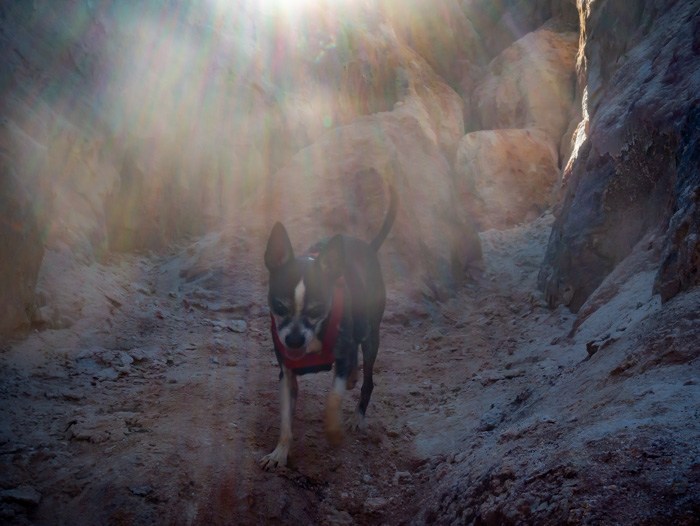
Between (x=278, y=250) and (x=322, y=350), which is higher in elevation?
(x=278, y=250)

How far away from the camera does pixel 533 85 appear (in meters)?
16.5

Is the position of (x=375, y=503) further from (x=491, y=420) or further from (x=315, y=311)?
(x=315, y=311)

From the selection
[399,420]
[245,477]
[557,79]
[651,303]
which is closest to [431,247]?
[399,420]

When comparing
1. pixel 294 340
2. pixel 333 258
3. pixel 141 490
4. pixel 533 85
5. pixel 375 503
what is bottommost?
pixel 375 503

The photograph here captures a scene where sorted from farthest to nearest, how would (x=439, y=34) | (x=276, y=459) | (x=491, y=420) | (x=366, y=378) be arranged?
(x=439, y=34) → (x=366, y=378) → (x=491, y=420) → (x=276, y=459)

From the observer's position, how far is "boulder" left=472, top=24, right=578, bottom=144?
53.2 feet

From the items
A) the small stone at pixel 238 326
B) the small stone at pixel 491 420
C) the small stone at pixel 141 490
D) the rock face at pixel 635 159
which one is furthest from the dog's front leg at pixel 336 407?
the small stone at pixel 238 326

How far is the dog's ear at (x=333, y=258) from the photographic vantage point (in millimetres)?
4488

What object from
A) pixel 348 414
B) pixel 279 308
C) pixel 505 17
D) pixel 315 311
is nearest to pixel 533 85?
pixel 505 17

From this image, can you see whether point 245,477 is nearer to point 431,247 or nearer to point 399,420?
point 399,420

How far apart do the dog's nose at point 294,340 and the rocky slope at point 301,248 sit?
2.47ft

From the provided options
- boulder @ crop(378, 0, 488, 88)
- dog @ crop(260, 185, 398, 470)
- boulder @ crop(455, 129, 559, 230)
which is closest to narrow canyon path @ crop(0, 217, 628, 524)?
dog @ crop(260, 185, 398, 470)

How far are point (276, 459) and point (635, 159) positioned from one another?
204 inches

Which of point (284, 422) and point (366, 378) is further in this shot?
point (366, 378)
